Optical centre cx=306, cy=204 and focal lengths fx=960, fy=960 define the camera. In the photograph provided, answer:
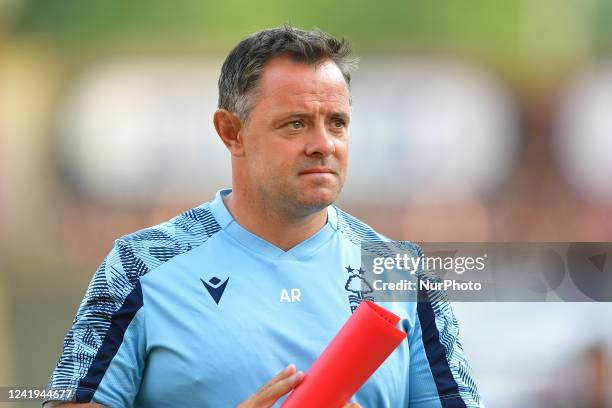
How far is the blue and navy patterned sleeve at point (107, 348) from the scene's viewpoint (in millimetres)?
1740

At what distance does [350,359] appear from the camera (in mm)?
1578

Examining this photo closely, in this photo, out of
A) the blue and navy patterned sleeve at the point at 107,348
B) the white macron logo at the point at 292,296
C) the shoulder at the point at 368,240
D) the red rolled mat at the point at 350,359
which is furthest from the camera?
the shoulder at the point at 368,240

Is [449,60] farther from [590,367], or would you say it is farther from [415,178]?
[590,367]

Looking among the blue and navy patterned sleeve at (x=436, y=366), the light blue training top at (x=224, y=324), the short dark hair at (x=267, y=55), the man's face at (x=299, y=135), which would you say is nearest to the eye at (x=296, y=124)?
the man's face at (x=299, y=135)

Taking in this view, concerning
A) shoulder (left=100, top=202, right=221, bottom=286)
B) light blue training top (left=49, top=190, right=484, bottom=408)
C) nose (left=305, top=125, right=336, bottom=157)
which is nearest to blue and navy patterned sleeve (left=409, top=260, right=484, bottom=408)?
light blue training top (left=49, top=190, right=484, bottom=408)

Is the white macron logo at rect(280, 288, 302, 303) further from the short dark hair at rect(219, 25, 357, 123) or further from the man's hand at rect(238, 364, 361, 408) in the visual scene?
the short dark hair at rect(219, 25, 357, 123)

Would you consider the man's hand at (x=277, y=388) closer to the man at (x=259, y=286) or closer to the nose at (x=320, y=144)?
the man at (x=259, y=286)

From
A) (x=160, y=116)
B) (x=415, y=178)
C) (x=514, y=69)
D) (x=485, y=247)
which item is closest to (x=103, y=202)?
(x=160, y=116)

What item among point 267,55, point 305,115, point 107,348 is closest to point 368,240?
point 305,115

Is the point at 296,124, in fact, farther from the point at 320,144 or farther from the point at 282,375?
the point at 282,375

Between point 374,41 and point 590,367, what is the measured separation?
1.37 meters

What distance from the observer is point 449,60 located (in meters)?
3.52

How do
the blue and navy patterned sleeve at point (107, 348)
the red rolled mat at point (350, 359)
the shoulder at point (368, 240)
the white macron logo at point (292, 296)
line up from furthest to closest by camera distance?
the shoulder at point (368, 240) < the white macron logo at point (292, 296) < the blue and navy patterned sleeve at point (107, 348) < the red rolled mat at point (350, 359)

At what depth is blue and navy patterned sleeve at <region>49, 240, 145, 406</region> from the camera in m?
1.74
